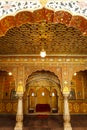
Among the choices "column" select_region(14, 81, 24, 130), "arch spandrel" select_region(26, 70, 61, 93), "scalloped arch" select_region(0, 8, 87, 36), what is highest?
"scalloped arch" select_region(0, 8, 87, 36)

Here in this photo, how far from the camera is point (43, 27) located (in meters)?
6.05

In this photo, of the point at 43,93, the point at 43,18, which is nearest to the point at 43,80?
the point at 43,93

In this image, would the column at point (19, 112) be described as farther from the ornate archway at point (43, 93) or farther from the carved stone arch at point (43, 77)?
the ornate archway at point (43, 93)

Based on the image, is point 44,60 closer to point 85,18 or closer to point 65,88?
point 65,88

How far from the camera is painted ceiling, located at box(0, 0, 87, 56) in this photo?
161 inches

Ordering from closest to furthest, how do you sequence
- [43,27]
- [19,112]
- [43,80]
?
1. [43,27]
2. [19,112]
3. [43,80]

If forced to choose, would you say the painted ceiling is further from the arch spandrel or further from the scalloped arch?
the arch spandrel

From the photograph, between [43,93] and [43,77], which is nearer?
[43,77]

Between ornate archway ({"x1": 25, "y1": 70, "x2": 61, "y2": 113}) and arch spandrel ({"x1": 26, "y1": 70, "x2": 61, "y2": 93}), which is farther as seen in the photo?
ornate archway ({"x1": 25, "y1": 70, "x2": 61, "y2": 113})

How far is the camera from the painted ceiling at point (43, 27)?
4086 millimetres

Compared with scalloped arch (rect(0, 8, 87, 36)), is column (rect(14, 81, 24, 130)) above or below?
below

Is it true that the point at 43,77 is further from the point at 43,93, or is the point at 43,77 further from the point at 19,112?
the point at 19,112

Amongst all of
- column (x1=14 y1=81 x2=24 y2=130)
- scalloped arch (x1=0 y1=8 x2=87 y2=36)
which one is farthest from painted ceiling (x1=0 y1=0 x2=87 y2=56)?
column (x1=14 y1=81 x2=24 y2=130)

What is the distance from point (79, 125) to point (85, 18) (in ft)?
21.4
